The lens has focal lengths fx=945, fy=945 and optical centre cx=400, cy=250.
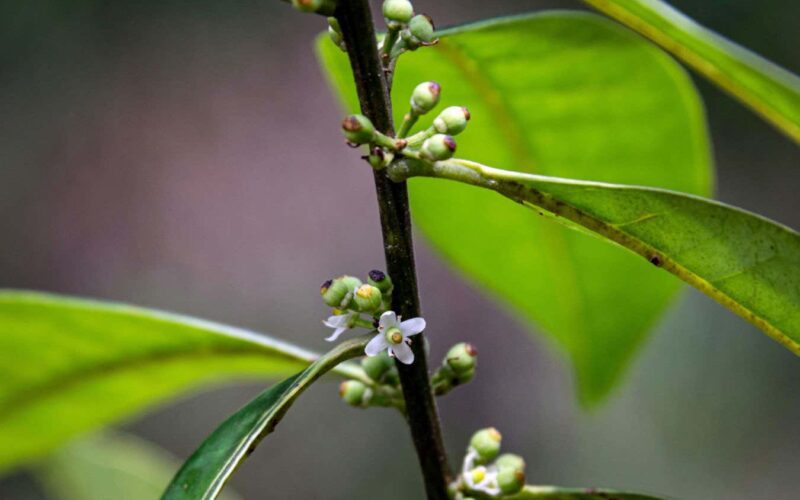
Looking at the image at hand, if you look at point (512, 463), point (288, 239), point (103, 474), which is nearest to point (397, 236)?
point (512, 463)

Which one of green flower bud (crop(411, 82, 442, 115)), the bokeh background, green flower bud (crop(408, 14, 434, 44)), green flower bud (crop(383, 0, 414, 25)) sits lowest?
the bokeh background

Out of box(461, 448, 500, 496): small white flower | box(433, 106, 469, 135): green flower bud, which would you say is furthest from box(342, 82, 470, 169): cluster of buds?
box(461, 448, 500, 496): small white flower

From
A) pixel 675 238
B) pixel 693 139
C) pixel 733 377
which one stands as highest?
pixel 693 139

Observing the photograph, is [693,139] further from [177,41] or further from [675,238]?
[177,41]

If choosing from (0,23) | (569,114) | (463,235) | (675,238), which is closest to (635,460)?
(463,235)

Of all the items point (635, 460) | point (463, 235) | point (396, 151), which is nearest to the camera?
point (396, 151)

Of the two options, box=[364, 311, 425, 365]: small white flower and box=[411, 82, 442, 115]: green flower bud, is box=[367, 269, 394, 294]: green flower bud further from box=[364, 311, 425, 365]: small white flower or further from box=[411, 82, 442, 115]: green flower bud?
box=[411, 82, 442, 115]: green flower bud
